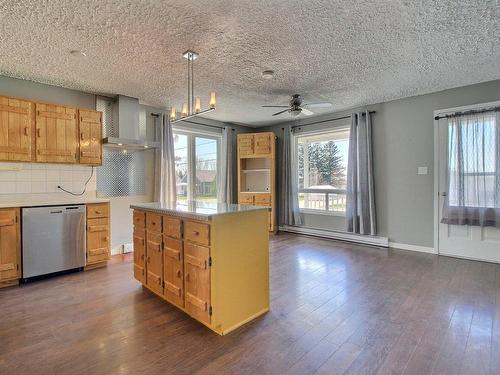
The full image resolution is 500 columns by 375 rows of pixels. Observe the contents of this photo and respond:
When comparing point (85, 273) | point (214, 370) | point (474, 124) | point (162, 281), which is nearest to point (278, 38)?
point (162, 281)

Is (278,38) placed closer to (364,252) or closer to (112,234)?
(364,252)

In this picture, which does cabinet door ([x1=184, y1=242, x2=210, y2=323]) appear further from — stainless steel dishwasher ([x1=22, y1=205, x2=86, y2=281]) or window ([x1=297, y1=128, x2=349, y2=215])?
window ([x1=297, y1=128, x2=349, y2=215])

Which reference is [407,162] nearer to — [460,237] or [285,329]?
[460,237]

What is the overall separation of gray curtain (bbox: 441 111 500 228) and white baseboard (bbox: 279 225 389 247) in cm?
107

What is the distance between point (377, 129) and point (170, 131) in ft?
12.5

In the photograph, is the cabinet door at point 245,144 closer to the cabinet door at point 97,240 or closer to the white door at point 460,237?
the cabinet door at point 97,240

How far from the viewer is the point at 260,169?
659cm

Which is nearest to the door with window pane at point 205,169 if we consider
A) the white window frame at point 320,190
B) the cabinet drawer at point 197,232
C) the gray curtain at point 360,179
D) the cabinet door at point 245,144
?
the cabinet door at point 245,144

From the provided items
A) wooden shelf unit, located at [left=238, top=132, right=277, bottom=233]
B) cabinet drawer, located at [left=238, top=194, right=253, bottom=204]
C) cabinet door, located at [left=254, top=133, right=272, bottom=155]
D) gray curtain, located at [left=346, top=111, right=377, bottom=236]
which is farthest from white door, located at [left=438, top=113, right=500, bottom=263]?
cabinet drawer, located at [left=238, top=194, right=253, bottom=204]

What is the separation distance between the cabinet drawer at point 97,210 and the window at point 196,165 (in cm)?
169

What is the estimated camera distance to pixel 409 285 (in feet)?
10.1

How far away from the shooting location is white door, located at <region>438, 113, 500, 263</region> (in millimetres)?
3906

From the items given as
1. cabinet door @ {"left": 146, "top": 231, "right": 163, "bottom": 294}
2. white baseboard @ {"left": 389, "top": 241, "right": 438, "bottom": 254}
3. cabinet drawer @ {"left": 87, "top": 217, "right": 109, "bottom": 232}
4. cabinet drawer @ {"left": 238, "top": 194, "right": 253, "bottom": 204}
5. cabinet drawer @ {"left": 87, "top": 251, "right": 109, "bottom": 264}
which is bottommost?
white baseboard @ {"left": 389, "top": 241, "right": 438, "bottom": 254}

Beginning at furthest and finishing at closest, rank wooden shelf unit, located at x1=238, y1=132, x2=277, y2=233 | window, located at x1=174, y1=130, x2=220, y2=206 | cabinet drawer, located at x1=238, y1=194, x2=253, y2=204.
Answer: cabinet drawer, located at x1=238, y1=194, x2=253, y2=204 < wooden shelf unit, located at x1=238, y1=132, x2=277, y2=233 < window, located at x1=174, y1=130, x2=220, y2=206
